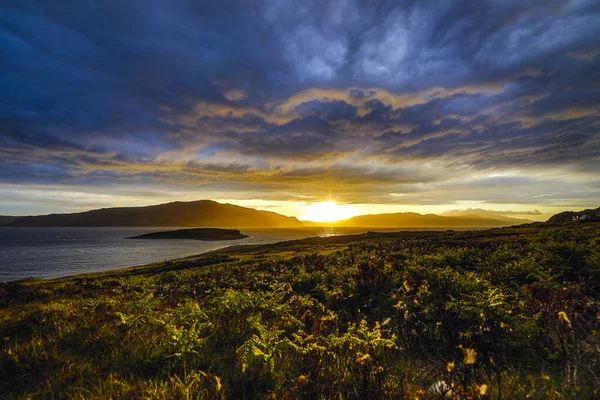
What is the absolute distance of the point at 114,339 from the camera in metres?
4.79

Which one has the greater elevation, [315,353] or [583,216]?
[583,216]

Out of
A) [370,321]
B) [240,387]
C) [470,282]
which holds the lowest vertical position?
[370,321]

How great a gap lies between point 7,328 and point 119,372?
14.0 ft

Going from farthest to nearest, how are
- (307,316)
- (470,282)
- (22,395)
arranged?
(470,282) → (307,316) → (22,395)

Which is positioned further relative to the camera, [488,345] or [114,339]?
[114,339]

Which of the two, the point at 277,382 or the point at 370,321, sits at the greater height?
the point at 277,382

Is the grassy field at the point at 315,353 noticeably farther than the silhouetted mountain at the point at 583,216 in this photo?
No

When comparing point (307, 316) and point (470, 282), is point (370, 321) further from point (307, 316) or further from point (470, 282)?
point (470, 282)

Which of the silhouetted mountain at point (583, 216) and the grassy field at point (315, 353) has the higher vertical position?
the silhouetted mountain at point (583, 216)

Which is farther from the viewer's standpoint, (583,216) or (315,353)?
(583,216)

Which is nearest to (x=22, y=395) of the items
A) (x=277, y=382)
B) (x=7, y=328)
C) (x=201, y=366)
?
(x=201, y=366)

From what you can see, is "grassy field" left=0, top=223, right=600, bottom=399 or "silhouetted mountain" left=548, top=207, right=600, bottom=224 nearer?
"grassy field" left=0, top=223, right=600, bottom=399

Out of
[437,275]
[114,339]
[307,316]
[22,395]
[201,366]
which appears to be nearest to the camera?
[22,395]

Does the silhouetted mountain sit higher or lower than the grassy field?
higher
